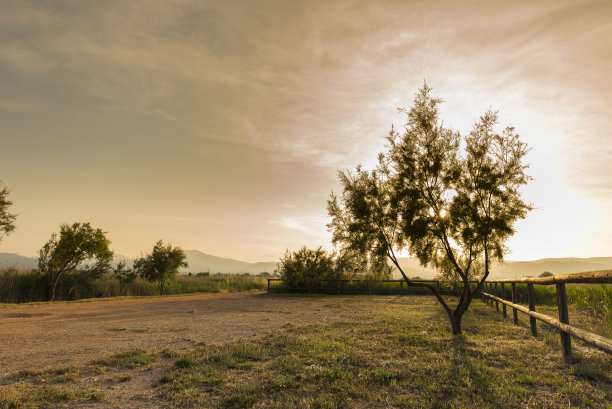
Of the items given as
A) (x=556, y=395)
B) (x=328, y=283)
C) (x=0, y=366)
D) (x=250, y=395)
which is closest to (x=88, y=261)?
(x=328, y=283)

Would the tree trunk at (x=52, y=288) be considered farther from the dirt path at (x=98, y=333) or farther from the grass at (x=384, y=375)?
the grass at (x=384, y=375)

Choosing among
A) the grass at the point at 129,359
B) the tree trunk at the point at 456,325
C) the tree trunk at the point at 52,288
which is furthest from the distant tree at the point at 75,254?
the tree trunk at the point at 456,325

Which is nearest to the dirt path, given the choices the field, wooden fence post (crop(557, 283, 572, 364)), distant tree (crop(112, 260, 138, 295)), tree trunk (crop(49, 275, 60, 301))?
the field

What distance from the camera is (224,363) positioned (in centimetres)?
681

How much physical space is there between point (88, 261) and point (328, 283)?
2218 centimetres

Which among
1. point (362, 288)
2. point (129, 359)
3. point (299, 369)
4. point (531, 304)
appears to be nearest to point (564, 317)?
point (531, 304)

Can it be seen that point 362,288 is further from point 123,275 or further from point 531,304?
point 123,275

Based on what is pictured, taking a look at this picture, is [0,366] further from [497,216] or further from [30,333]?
[497,216]

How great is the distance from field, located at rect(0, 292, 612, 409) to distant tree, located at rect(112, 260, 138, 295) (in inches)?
873

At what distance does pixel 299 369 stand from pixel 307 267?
85.7 ft

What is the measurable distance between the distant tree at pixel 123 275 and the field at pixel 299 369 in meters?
22.2

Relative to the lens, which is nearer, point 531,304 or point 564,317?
point 564,317

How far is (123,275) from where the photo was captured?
33188 millimetres

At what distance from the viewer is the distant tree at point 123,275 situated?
31.5 meters
